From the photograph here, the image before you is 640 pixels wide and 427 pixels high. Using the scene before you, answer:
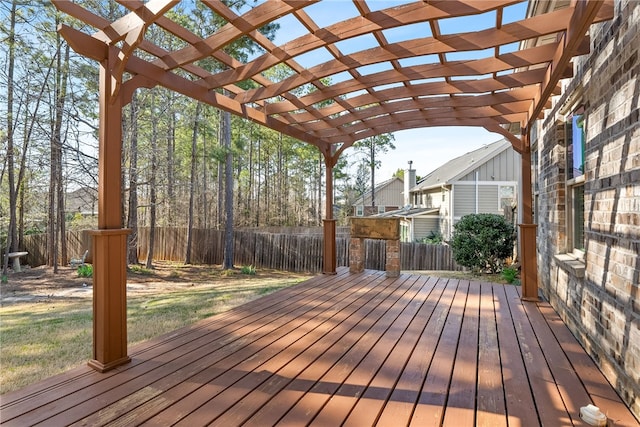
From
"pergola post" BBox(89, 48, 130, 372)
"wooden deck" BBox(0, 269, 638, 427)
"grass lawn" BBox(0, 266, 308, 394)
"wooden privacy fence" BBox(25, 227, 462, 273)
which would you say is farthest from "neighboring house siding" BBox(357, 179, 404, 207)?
"pergola post" BBox(89, 48, 130, 372)

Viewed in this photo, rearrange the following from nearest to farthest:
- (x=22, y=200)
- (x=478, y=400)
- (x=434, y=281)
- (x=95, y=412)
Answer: (x=95, y=412) → (x=478, y=400) → (x=434, y=281) → (x=22, y=200)

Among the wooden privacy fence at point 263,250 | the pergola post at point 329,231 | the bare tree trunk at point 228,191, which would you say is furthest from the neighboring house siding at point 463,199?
the pergola post at point 329,231

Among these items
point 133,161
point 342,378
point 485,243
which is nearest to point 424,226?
point 485,243

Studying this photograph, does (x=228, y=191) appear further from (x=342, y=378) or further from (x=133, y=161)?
(x=342, y=378)

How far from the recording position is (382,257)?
9.28 meters

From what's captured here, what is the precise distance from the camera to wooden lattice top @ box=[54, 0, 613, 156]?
240 cm

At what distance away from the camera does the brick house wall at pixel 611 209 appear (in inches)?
79.0

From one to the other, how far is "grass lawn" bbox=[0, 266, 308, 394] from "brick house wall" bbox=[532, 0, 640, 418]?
394 centimetres

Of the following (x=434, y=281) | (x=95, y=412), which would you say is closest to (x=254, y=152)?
(x=434, y=281)

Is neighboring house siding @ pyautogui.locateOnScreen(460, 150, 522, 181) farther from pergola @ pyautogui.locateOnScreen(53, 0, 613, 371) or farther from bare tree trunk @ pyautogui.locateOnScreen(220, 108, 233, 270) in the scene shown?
pergola @ pyautogui.locateOnScreen(53, 0, 613, 371)

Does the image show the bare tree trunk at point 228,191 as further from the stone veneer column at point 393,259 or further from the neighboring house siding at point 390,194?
the neighboring house siding at point 390,194

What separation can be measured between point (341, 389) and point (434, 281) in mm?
4013

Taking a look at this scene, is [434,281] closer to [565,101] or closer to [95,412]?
[565,101]

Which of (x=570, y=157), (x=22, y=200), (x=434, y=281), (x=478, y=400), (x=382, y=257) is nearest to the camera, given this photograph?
(x=478, y=400)
